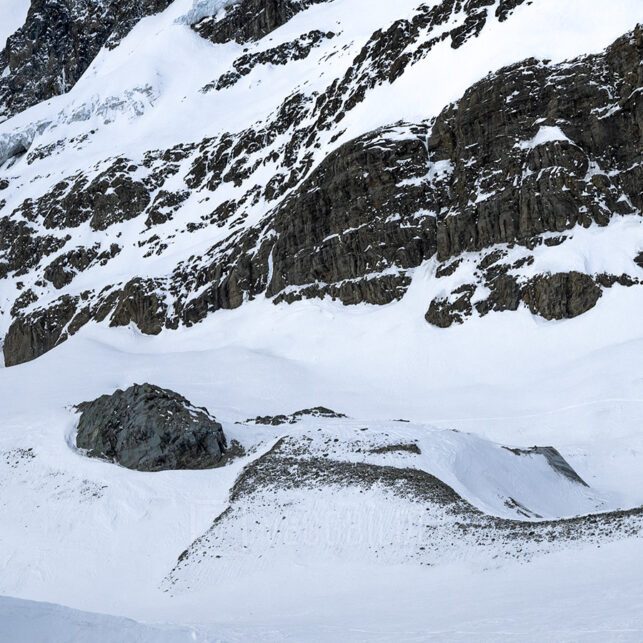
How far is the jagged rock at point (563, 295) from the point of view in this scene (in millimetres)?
40062

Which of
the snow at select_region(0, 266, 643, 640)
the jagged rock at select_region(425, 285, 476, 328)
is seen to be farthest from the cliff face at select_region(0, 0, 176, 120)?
the jagged rock at select_region(425, 285, 476, 328)

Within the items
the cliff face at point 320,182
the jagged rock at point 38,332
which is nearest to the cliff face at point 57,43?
the cliff face at point 320,182

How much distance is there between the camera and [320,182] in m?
55.4

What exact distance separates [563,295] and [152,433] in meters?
25.8

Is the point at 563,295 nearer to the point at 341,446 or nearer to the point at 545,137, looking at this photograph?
the point at 545,137

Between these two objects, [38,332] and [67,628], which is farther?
[38,332]

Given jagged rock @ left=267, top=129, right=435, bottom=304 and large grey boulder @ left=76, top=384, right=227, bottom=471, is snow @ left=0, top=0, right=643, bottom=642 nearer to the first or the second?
large grey boulder @ left=76, top=384, right=227, bottom=471

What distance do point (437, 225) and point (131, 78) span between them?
71171 millimetres

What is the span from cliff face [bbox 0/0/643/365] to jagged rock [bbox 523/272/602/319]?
3.2 inches

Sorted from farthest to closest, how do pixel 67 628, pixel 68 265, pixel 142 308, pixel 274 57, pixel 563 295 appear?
pixel 274 57
pixel 68 265
pixel 142 308
pixel 563 295
pixel 67 628

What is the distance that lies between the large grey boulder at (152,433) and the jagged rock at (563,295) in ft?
74.9

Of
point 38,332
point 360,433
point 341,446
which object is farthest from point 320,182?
point 341,446

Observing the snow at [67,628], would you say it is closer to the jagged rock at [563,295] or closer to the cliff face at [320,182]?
the jagged rock at [563,295]

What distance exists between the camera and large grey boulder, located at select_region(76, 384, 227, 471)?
24781mm
